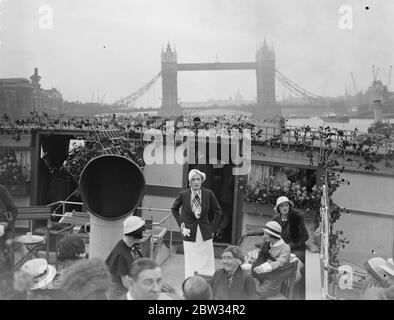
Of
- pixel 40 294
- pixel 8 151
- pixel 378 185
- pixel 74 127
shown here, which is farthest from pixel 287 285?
pixel 8 151

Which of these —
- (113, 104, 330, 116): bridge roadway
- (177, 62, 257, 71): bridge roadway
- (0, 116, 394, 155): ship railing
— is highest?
(177, 62, 257, 71): bridge roadway

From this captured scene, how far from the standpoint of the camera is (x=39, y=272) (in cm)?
219

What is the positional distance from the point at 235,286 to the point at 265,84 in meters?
2.38

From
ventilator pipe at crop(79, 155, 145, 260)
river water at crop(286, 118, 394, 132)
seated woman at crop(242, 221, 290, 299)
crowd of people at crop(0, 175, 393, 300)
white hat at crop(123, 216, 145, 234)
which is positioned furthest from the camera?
river water at crop(286, 118, 394, 132)

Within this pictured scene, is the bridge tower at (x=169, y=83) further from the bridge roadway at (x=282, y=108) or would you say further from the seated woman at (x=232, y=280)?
the seated woman at (x=232, y=280)

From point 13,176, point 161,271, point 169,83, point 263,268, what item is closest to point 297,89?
point 169,83

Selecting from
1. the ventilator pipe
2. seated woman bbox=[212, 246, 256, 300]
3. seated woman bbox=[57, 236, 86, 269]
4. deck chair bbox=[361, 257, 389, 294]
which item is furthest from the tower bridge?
seated woman bbox=[57, 236, 86, 269]

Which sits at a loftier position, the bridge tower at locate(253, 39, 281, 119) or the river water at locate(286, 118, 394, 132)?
the bridge tower at locate(253, 39, 281, 119)

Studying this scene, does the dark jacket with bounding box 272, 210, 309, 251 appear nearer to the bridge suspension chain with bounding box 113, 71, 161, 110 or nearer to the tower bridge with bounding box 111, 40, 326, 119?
the tower bridge with bounding box 111, 40, 326, 119

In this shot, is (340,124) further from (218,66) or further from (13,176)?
(13,176)

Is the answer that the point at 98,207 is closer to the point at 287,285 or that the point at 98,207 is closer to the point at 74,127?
the point at 287,285

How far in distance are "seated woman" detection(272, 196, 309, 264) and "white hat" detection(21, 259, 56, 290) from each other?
5.56 feet

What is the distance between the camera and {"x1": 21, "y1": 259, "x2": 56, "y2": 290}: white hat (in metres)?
2.15

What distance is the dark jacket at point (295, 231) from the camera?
11.0 feet
